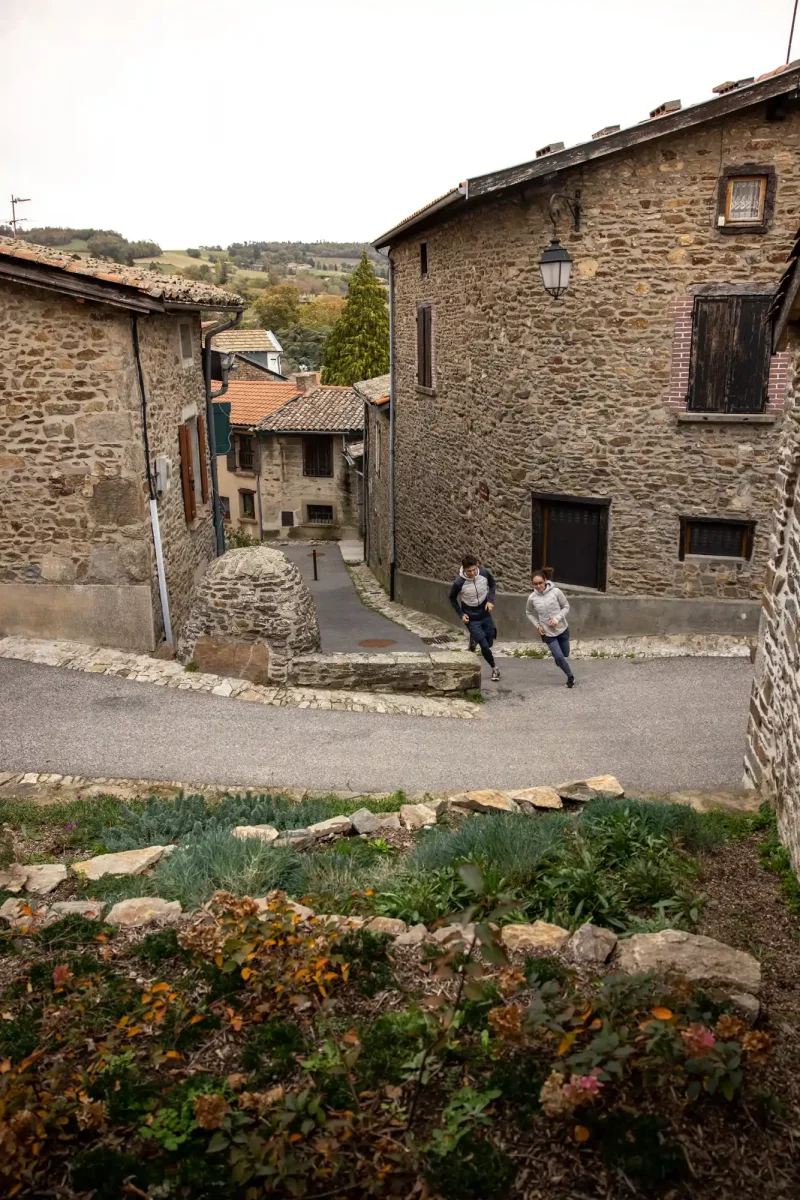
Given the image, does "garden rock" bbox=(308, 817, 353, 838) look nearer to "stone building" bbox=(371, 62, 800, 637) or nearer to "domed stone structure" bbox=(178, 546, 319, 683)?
"domed stone structure" bbox=(178, 546, 319, 683)

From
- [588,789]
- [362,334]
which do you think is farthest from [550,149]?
[362,334]

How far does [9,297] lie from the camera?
10023 millimetres

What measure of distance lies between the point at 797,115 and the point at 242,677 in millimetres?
9333

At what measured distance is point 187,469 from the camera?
1291 cm

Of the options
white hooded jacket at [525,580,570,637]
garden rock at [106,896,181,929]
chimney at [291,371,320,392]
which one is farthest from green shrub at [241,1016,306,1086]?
chimney at [291,371,320,392]

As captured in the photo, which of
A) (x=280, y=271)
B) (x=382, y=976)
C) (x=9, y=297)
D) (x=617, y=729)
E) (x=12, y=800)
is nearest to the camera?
(x=382, y=976)

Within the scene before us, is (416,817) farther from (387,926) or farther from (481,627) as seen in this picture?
(481,627)

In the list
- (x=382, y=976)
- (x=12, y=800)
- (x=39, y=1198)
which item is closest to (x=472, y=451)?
(x=12, y=800)

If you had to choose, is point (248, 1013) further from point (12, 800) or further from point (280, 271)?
point (280, 271)

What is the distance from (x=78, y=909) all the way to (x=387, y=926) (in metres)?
1.72

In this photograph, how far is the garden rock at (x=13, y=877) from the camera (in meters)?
5.44

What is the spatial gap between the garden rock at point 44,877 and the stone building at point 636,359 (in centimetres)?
886

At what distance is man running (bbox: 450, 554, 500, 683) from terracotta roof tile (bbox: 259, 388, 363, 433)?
21.2 metres

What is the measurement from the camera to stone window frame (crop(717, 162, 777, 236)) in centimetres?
1141
